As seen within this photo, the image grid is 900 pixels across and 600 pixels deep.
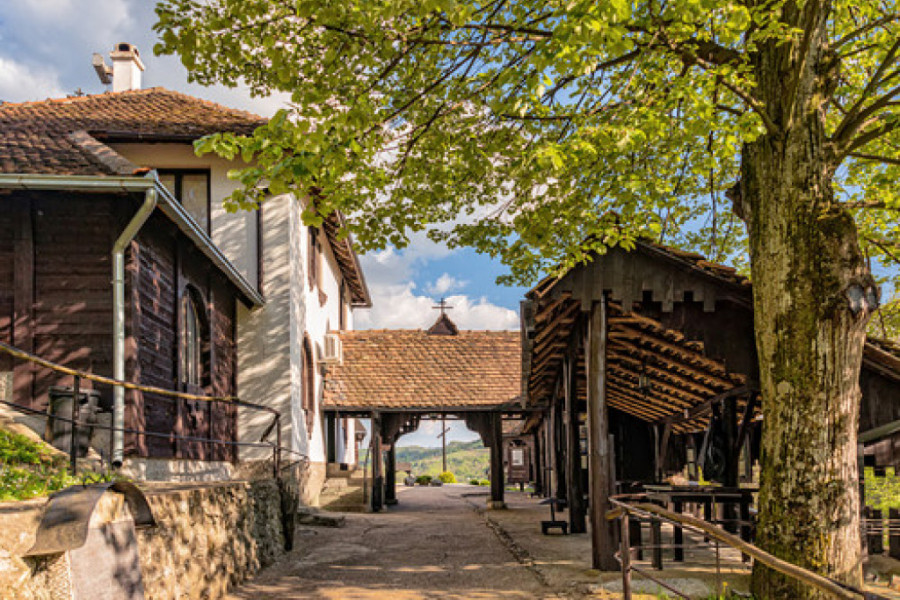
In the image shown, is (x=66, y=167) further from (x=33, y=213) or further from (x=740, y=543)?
(x=740, y=543)

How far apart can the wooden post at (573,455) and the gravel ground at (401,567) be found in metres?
1.29

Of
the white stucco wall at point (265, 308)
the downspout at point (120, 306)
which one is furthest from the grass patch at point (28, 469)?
the white stucco wall at point (265, 308)

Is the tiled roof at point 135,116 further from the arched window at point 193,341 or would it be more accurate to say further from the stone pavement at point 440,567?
the stone pavement at point 440,567

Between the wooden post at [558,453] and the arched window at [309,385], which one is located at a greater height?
the arched window at [309,385]

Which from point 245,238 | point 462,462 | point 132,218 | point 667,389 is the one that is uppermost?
point 245,238

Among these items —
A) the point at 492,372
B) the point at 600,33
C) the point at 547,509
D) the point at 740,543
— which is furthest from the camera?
the point at 492,372

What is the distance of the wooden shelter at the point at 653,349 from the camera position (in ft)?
27.2

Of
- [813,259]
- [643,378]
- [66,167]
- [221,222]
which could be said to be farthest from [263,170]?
[221,222]

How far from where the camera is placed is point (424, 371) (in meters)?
21.4

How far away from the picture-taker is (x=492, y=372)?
21625 millimetres

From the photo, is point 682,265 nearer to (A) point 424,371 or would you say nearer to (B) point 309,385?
(B) point 309,385

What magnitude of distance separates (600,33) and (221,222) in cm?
1213

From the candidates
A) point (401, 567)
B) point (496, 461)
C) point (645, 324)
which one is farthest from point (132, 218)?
point (496, 461)

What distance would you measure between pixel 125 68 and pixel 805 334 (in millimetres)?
17281
